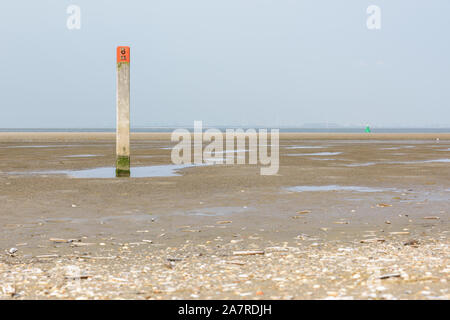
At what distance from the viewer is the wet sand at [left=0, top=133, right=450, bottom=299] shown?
5.87 meters

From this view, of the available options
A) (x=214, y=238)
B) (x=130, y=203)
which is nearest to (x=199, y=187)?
(x=130, y=203)

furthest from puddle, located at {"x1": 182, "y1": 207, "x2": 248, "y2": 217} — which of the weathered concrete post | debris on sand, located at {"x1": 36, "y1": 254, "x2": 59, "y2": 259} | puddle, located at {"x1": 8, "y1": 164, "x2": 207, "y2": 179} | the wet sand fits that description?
puddle, located at {"x1": 8, "y1": 164, "x2": 207, "y2": 179}

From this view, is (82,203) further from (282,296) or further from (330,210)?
(282,296)

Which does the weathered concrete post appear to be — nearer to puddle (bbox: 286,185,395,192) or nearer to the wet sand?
the wet sand

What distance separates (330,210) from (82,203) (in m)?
5.85

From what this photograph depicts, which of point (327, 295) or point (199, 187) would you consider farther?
point (199, 187)

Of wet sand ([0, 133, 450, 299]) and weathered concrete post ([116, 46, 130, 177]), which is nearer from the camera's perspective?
wet sand ([0, 133, 450, 299])

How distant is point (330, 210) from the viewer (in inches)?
470

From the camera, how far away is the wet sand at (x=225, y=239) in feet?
19.3

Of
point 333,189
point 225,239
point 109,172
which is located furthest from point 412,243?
point 109,172

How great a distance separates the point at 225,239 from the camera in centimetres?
890
